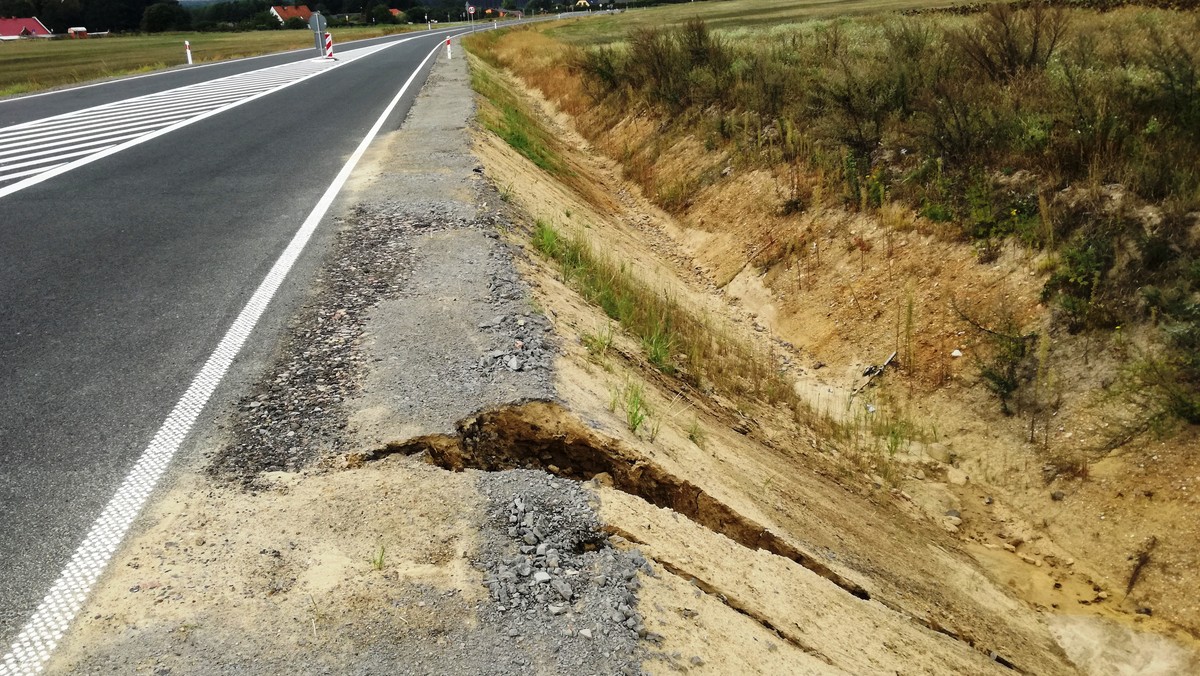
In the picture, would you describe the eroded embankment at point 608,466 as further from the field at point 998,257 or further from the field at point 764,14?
the field at point 764,14

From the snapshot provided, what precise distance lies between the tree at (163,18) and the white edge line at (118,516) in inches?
3284

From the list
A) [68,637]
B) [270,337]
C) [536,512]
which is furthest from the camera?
[270,337]

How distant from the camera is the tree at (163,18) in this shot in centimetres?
7456

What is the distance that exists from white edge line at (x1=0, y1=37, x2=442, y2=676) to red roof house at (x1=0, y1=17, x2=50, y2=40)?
9707cm

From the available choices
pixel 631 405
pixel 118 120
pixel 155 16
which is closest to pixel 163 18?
pixel 155 16

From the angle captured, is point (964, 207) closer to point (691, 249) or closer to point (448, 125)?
point (691, 249)

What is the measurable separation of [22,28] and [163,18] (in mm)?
19475

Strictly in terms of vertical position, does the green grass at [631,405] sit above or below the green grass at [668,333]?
above

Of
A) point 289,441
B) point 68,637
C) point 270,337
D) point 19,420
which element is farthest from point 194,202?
point 68,637

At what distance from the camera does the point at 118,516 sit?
3.31m

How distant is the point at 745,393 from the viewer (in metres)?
7.08

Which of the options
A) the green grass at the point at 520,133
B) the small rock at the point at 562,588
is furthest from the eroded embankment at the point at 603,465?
the green grass at the point at 520,133

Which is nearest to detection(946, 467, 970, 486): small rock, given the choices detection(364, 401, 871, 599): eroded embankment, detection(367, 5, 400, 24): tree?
detection(364, 401, 871, 599): eroded embankment

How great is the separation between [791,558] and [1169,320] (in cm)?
415
